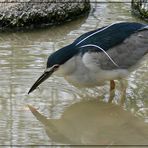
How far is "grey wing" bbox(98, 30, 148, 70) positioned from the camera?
16.9 ft

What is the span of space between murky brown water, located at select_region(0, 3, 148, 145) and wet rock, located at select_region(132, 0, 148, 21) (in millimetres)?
1479

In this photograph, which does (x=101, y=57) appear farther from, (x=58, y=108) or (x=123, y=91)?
(x=58, y=108)

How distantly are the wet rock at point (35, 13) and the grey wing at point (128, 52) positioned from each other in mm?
1968

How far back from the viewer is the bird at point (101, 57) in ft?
16.5

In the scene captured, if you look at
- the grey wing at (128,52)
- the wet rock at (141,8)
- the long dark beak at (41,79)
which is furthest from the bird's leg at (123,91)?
the wet rock at (141,8)

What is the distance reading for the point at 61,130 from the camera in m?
4.80

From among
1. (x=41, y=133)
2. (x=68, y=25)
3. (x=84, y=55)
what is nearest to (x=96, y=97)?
(x=84, y=55)

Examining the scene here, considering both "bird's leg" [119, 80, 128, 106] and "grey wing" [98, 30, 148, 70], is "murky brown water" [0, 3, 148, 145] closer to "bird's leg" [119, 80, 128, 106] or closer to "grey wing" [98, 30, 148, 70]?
"bird's leg" [119, 80, 128, 106]

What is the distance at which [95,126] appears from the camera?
4887mm

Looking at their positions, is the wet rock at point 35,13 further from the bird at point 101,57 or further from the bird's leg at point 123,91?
the bird's leg at point 123,91

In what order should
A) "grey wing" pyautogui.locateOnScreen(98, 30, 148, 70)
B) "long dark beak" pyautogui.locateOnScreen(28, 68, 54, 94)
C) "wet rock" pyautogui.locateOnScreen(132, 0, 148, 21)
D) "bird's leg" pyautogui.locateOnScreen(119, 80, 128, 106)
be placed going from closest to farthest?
"long dark beak" pyautogui.locateOnScreen(28, 68, 54, 94) < "grey wing" pyautogui.locateOnScreen(98, 30, 148, 70) < "bird's leg" pyautogui.locateOnScreen(119, 80, 128, 106) < "wet rock" pyautogui.locateOnScreen(132, 0, 148, 21)

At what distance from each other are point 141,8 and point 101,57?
2508 millimetres

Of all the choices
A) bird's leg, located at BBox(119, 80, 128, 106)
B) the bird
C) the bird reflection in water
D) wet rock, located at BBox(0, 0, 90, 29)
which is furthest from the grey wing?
wet rock, located at BBox(0, 0, 90, 29)

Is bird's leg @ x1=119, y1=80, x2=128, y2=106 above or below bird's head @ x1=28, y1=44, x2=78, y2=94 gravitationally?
below
